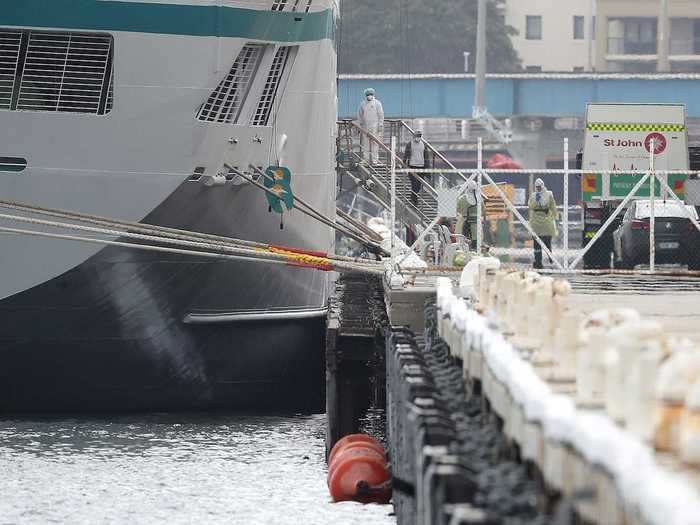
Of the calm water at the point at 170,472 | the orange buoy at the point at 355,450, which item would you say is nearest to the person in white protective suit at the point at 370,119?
the calm water at the point at 170,472

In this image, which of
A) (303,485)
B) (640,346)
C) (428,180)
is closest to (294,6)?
(303,485)

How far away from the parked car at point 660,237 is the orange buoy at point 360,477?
35.8ft

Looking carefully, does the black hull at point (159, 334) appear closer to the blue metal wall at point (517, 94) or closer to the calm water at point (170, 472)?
the calm water at point (170, 472)

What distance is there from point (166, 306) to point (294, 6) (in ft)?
13.3

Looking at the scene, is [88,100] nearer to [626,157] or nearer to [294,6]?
[294,6]

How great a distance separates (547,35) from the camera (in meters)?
99.1

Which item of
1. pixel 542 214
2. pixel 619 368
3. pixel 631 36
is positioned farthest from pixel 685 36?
pixel 619 368

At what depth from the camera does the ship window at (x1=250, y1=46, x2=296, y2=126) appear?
76.8ft

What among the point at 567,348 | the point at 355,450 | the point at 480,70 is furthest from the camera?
the point at 480,70

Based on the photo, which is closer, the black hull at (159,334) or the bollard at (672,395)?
the bollard at (672,395)

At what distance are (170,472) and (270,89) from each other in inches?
223

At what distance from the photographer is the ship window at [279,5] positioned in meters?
23.3

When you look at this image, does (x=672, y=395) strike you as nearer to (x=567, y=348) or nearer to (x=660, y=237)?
(x=567, y=348)

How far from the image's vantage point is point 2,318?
22.2 m
